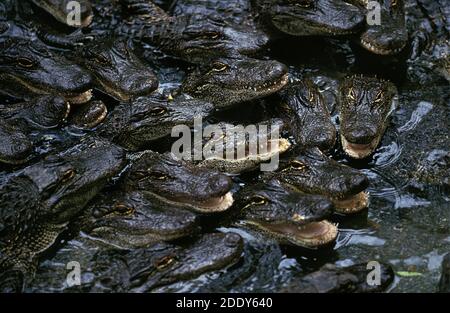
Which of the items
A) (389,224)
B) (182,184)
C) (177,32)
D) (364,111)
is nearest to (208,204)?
(182,184)

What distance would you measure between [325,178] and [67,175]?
2.55 meters

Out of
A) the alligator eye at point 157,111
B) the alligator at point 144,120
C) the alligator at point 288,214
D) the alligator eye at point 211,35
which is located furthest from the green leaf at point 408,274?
the alligator eye at point 211,35

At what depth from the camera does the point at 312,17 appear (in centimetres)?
856

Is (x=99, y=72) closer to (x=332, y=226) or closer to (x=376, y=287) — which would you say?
(x=332, y=226)

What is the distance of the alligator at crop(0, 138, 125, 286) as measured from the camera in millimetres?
6473

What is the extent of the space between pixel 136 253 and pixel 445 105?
13.5 ft

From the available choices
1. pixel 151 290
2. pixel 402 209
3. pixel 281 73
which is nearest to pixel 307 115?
pixel 281 73

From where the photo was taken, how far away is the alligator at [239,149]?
23.3 feet

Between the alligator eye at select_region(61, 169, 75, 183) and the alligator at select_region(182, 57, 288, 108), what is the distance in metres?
1.96

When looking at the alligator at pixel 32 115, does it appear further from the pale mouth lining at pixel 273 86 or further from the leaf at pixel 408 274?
the leaf at pixel 408 274

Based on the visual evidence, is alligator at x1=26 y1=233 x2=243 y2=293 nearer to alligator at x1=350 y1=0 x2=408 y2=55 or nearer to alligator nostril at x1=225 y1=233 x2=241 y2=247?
alligator nostril at x1=225 y1=233 x2=241 y2=247

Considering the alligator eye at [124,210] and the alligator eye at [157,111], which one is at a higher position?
the alligator eye at [157,111]

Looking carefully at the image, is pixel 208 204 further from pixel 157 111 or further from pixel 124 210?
pixel 157 111

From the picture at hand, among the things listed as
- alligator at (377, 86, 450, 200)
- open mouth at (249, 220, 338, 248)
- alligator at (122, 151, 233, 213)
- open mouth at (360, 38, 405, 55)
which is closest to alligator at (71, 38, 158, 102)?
alligator at (122, 151, 233, 213)
